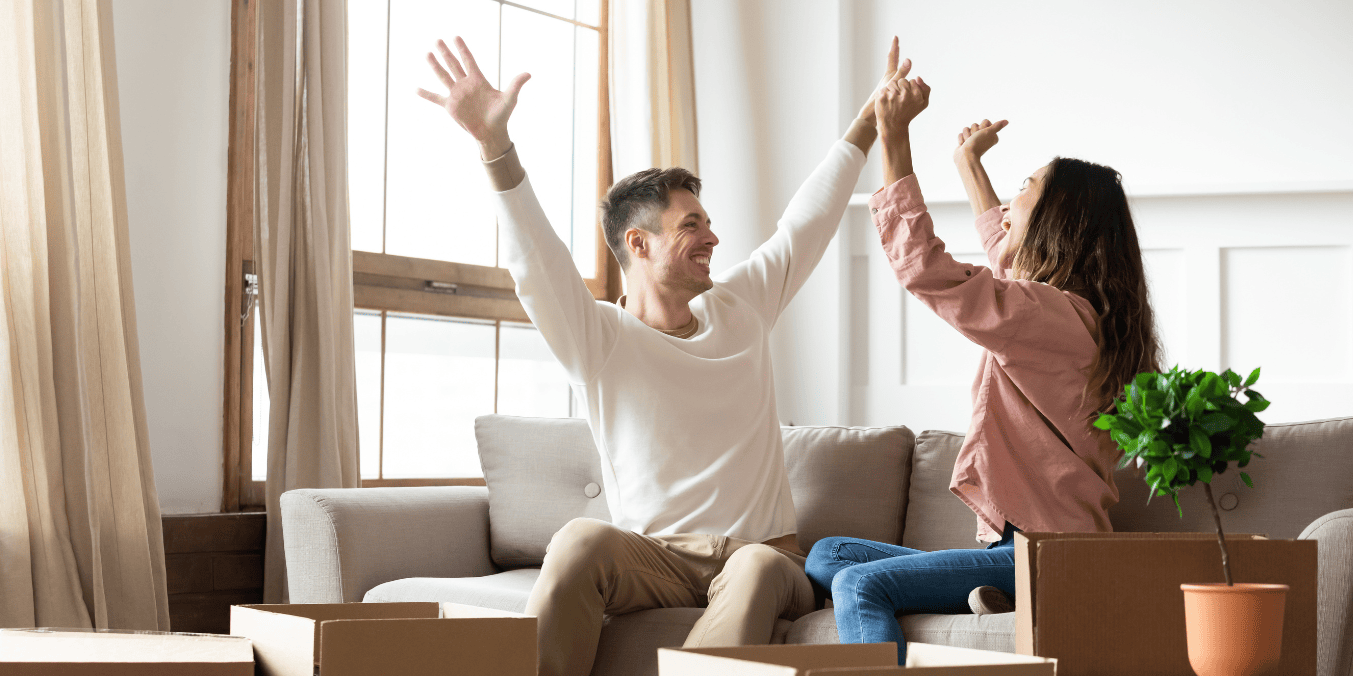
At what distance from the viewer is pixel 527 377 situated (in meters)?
3.52

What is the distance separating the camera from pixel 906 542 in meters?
2.23

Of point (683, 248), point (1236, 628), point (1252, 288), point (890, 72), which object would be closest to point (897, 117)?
point (890, 72)

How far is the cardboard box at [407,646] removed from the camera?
714 mm

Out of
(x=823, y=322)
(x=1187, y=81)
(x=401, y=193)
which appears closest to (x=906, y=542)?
(x=823, y=322)

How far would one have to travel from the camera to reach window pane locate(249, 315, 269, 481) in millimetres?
2748

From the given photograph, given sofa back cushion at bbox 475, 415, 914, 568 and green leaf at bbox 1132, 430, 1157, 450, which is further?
sofa back cushion at bbox 475, 415, 914, 568

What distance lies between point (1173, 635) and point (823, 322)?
2.65 m

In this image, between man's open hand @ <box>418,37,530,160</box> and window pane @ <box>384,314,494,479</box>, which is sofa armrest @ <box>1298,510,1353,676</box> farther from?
window pane @ <box>384,314,494,479</box>

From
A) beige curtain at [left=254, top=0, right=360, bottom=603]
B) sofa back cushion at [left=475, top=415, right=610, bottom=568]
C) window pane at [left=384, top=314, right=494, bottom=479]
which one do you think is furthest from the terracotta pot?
window pane at [left=384, top=314, right=494, bottom=479]

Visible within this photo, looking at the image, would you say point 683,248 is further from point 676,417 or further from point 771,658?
point 771,658

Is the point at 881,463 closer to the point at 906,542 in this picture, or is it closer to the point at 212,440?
the point at 906,542

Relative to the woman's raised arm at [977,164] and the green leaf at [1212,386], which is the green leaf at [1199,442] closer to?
the green leaf at [1212,386]

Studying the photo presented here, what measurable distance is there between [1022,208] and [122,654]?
1.46 metres

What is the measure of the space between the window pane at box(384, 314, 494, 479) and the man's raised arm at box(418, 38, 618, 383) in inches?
50.6
